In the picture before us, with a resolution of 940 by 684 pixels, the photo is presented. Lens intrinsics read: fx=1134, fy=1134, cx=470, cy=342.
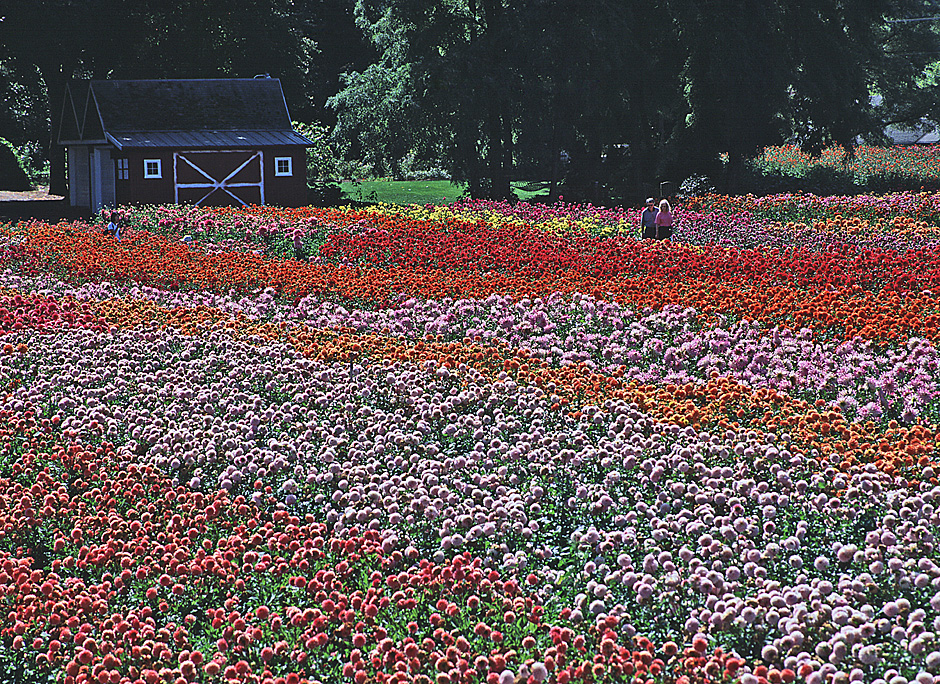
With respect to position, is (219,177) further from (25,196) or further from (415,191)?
(25,196)

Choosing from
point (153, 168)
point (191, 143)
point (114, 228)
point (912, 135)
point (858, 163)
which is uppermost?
point (912, 135)

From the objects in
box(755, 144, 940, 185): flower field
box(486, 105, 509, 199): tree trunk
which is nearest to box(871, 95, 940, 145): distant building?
box(755, 144, 940, 185): flower field

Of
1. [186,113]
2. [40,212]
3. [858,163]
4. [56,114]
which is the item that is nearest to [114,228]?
[40,212]

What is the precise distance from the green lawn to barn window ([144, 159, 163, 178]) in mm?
7716

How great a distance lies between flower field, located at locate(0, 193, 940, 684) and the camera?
4.79m

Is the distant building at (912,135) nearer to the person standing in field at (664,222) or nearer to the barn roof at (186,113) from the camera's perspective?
the barn roof at (186,113)

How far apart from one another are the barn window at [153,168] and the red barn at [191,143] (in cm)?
3

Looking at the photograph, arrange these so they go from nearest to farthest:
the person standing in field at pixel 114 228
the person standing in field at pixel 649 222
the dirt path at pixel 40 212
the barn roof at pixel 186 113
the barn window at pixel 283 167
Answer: the person standing in field at pixel 114 228 → the person standing in field at pixel 649 222 → the dirt path at pixel 40 212 → the barn roof at pixel 186 113 → the barn window at pixel 283 167

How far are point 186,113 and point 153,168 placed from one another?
2.36 meters

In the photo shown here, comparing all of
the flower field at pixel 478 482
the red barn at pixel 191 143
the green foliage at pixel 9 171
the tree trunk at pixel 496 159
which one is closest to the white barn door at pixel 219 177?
the red barn at pixel 191 143

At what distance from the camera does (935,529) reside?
18.8 feet

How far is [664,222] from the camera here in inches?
757

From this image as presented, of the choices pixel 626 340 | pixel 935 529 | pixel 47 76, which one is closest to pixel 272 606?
pixel 935 529

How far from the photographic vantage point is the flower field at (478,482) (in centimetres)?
479
